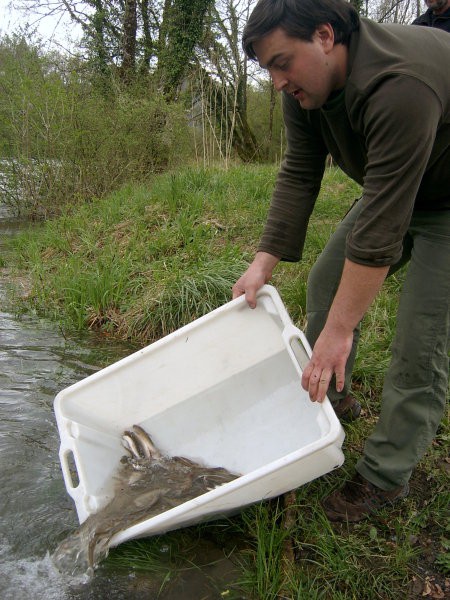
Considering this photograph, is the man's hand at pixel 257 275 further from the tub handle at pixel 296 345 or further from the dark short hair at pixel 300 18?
the dark short hair at pixel 300 18

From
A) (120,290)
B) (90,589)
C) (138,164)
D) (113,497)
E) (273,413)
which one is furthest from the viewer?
(138,164)

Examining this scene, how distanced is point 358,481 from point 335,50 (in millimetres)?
1478

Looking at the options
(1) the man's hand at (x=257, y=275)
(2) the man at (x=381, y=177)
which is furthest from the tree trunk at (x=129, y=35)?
(2) the man at (x=381, y=177)

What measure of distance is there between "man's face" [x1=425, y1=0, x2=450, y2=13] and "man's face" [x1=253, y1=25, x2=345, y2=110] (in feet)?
6.32

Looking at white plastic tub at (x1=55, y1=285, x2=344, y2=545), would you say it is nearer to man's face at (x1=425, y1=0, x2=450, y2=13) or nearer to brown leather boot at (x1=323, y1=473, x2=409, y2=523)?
brown leather boot at (x1=323, y1=473, x2=409, y2=523)

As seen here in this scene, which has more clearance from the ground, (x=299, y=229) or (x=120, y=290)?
(x=299, y=229)

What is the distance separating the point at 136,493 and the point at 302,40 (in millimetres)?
1640

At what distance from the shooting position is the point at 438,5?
3033 mm

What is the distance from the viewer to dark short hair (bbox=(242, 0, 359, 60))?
1.44 metres

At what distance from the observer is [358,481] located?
6.48ft

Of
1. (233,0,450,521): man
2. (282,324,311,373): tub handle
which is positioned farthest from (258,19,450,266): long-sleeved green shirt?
(282,324,311,373): tub handle

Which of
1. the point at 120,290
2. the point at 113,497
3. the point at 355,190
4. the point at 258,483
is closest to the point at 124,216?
the point at 120,290

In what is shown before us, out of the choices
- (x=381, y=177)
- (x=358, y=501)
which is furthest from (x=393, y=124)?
(x=358, y=501)

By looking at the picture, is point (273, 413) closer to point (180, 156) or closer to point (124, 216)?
point (124, 216)
